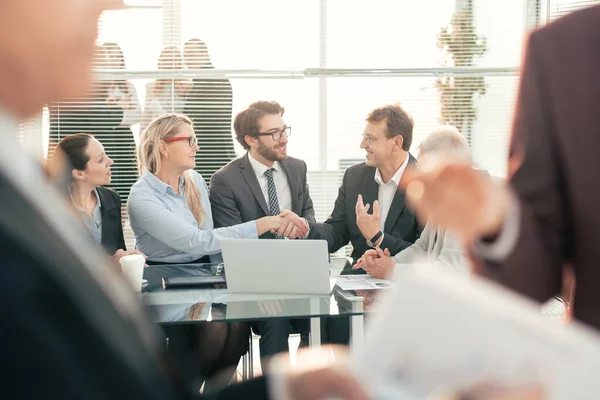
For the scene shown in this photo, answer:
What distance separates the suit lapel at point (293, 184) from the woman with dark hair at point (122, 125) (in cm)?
186

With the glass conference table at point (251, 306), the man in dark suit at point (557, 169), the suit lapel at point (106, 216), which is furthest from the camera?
the suit lapel at point (106, 216)

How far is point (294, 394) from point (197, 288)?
7.84 ft

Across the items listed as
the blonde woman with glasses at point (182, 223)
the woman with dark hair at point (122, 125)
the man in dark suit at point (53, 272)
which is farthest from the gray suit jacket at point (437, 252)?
the woman with dark hair at point (122, 125)

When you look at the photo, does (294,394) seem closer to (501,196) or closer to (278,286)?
(501,196)

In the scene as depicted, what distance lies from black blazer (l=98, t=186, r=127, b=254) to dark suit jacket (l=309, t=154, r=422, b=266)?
1.07 m

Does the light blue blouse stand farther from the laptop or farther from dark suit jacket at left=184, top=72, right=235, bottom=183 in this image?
dark suit jacket at left=184, top=72, right=235, bottom=183

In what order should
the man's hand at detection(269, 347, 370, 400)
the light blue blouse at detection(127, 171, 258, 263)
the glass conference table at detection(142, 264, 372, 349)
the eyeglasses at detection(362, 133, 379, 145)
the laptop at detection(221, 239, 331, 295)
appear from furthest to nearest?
1. the eyeglasses at detection(362, 133, 379, 145)
2. the light blue blouse at detection(127, 171, 258, 263)
3. the laptop at detection(221, 239, 331, 295)
4. the glass conference table at detection(142, 264, 372, 349)
5. the man's hand at detection(269, 347, 370, 400)

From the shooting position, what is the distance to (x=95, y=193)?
161 inches

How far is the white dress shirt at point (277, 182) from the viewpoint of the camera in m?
4.47

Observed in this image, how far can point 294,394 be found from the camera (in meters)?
0.86

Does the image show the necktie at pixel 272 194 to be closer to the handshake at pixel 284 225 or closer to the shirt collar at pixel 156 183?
the handshake at pixel 284 225

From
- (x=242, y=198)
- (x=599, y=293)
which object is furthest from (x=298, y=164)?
(x=599, y=293)

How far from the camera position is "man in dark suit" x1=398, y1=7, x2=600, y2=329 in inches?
38.1

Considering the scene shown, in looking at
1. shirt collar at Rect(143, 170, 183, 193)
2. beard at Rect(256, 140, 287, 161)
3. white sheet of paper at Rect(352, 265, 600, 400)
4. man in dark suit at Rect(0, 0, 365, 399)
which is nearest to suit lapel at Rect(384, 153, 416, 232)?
beard at Rect(256, 140, 287, 161)
